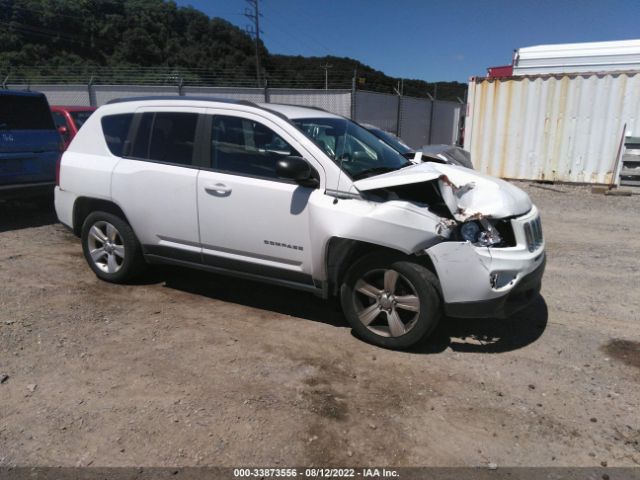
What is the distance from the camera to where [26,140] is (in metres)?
7.41

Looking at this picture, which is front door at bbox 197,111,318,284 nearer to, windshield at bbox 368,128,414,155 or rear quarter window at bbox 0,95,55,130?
windshield at bbox 368,128,414,155

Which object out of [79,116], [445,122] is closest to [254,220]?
[79,116]

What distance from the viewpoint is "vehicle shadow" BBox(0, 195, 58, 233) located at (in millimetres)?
7594

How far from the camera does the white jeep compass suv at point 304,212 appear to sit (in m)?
3.61

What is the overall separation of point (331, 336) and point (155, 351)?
138 centimetres

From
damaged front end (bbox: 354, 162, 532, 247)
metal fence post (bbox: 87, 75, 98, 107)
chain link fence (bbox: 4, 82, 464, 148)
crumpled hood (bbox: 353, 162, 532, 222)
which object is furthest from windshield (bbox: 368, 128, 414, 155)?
metal fence post (bbox: 87, 75, 98, 107)

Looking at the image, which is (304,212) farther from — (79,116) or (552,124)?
(552,124)

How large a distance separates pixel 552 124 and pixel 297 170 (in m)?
10.1

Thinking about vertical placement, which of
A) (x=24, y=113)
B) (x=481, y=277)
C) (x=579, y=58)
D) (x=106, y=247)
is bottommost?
(x=106, y=247)

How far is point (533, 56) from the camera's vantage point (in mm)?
14281

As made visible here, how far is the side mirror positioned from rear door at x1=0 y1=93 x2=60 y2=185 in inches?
208

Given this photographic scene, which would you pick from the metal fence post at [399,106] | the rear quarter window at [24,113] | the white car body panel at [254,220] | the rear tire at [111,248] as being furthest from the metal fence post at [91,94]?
the white car body panel at [254,220]

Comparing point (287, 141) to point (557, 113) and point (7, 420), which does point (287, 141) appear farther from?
point (557, 113)

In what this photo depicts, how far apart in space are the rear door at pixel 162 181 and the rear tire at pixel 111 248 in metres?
0.17
